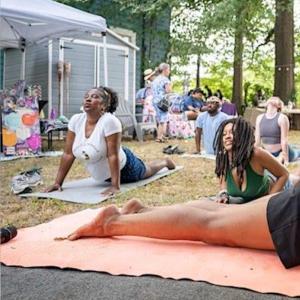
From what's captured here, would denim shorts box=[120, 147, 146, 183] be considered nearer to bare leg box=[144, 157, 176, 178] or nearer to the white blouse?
bare leg box=[144, 157, 176, 178]

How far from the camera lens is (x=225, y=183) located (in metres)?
3.04

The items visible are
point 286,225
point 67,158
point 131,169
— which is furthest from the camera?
point 131,169

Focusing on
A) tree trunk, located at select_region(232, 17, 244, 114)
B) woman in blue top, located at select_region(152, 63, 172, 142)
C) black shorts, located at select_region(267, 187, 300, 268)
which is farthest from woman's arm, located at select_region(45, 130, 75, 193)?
tree trunk, located at select_region(232, 17, 244, 114)

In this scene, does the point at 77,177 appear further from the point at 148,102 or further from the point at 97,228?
the point at 148,102

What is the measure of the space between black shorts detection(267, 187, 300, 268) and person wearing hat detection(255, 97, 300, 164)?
3.40m

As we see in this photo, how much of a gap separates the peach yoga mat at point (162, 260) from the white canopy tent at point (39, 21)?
12.8ft

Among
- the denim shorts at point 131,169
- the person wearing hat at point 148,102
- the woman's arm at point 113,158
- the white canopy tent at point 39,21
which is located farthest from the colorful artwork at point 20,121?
the person wearing hat at point 148,102

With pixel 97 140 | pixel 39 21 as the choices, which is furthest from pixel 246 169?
pixel 39 21

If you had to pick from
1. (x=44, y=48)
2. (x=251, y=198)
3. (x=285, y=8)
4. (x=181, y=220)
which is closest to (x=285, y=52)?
(x=285, y=8)

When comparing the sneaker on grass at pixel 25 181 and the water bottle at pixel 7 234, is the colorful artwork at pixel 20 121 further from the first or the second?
the water bottle at pixel 7 234

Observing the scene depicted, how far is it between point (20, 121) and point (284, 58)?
25.2 ft

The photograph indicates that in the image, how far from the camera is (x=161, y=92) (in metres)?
8.54

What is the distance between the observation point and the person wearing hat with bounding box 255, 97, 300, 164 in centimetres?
526

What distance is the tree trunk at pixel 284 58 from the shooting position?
11.8 metres
